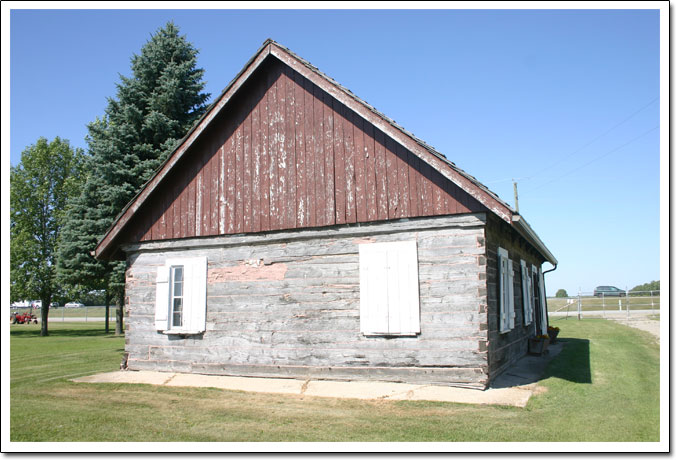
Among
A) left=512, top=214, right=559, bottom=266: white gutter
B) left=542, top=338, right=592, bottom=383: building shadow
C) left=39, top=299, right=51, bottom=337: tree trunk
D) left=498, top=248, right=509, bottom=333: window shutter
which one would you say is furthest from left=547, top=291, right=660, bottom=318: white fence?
left=39, top=299, right=51, bottom=337: tree trunk

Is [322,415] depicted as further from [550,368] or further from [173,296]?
[550,368]

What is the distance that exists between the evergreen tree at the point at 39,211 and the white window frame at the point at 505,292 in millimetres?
29529

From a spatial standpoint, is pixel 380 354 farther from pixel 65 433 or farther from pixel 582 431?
pixel 65 433

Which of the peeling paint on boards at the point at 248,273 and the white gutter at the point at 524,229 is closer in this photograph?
the white gutter at the point at 524,229

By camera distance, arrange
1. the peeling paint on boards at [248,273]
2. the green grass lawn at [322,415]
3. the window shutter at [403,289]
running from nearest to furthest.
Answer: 1. the green grass lawn at [322,415]
2. the window shutter at [403,289]
3. the peeling paint on boards at [248,273]

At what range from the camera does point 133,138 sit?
2042cm

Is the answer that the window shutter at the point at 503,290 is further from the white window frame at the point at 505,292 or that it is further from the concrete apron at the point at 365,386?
the concrete apron at the point at 365,386

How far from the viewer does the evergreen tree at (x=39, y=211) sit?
108 ft

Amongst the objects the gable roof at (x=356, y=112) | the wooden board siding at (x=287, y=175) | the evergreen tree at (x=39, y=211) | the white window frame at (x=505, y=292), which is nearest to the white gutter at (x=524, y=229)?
the gable roof at (x=356, y=112)

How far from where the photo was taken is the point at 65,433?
6902 mm

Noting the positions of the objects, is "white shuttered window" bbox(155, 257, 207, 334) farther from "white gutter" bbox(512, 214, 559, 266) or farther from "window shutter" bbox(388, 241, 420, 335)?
"white gutter" bbox(512, 214, 559, 266)

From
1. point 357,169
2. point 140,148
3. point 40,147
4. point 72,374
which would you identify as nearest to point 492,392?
point 357,169

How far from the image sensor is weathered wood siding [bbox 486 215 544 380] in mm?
10062

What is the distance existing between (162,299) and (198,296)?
960 mm
